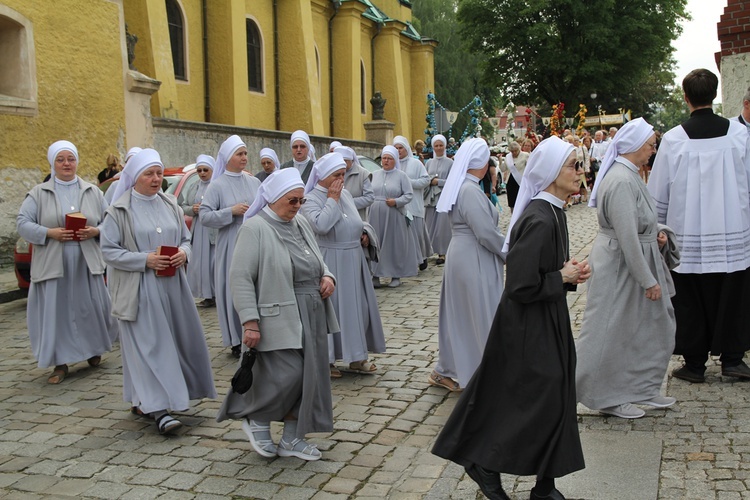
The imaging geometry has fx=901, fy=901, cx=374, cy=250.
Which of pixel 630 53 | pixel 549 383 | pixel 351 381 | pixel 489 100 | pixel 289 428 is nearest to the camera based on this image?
pixel 549 383

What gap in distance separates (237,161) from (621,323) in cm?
443

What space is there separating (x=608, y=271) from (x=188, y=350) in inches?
118

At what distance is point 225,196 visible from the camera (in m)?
8.88

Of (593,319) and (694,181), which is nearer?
(593,319)

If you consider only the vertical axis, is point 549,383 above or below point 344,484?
above

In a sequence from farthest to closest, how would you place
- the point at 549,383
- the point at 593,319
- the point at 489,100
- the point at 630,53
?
1. the point at 489,100
2. the point at 630,53
3. the point at 593,319
4. the point at 549,383

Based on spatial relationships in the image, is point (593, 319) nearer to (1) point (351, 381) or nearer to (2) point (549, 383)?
(2) point (549, 383)

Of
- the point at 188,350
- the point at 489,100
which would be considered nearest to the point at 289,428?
the point at 188,350

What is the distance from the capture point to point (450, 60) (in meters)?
55.1

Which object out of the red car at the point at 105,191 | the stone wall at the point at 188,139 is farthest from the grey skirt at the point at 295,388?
the stone wall at the point at 188,139

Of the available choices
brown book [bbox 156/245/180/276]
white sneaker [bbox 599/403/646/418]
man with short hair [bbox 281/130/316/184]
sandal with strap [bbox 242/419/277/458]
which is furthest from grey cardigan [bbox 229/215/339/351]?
man with short hair [bbox 281/130/316/184]

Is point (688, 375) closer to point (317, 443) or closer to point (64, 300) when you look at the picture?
point (317, 443)

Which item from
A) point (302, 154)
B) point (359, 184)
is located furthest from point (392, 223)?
point (302, 154)

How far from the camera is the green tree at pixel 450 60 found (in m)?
54.0
